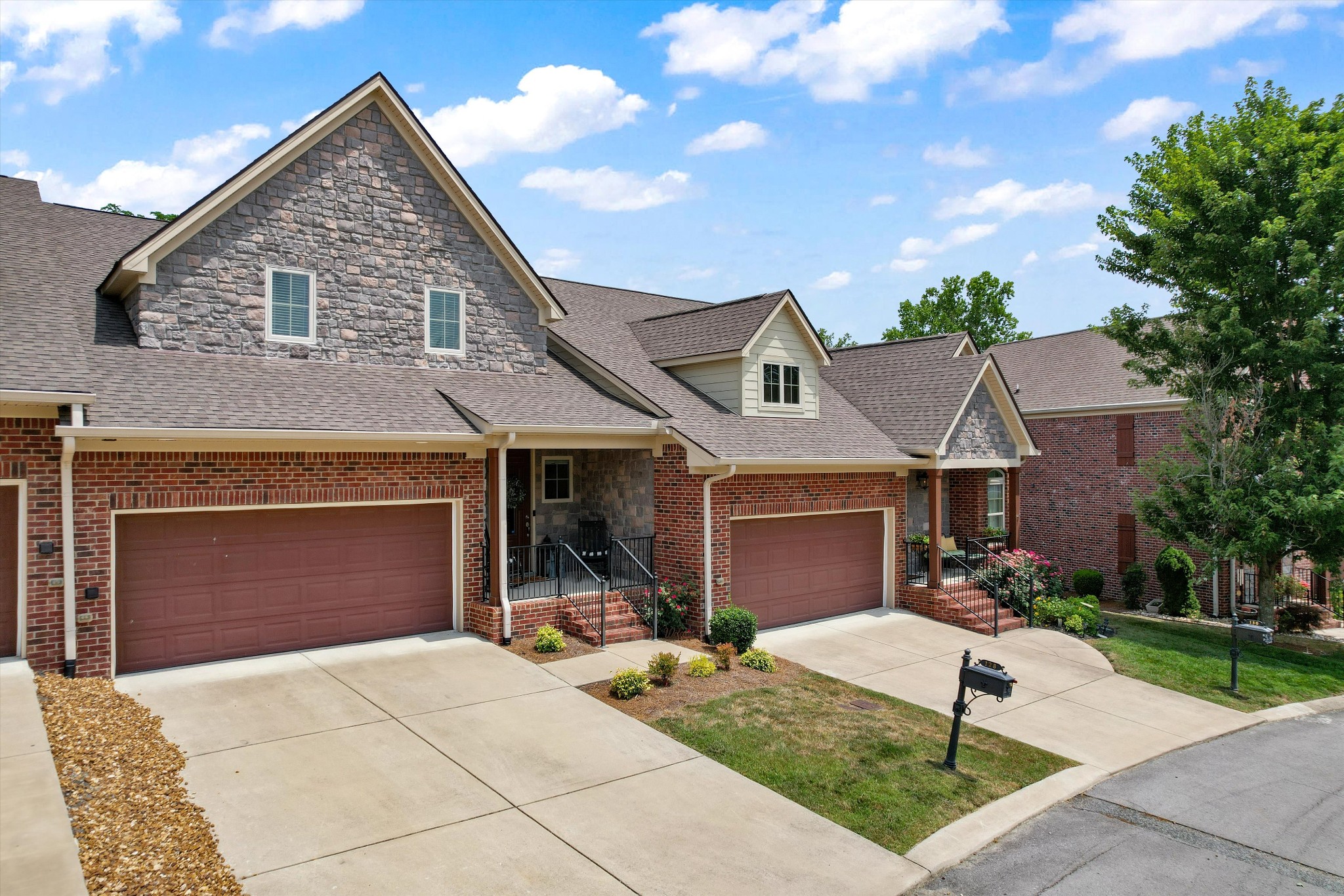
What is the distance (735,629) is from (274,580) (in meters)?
6.92

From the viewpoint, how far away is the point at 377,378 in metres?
13.1

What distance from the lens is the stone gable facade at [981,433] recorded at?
1830 centimetres

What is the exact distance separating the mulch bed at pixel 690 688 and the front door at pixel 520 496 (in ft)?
14.9

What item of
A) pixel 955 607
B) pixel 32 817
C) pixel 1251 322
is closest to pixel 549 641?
pixel 32 817

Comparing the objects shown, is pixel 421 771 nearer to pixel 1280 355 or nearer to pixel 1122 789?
pixel 1122 789

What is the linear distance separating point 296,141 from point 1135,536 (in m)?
23.3

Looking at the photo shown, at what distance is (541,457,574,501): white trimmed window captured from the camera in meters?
16.8

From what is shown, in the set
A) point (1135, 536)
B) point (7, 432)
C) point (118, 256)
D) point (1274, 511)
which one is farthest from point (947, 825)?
point (1135, 536)

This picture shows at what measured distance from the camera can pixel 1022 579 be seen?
59.3 feet

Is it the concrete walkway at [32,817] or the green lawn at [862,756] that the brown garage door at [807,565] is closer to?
the green lawn at [862,756]

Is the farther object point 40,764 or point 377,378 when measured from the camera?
point 377,378

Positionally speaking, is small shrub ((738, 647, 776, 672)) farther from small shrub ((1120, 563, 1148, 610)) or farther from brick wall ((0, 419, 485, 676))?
small shrub ((1120, 563, 1148, 610))

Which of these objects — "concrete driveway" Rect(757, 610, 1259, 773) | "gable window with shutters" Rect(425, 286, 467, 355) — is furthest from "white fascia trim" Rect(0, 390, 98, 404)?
"concrete driveway" Rect(757, 610, 1259, 773)

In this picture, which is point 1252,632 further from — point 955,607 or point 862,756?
point 862,756
